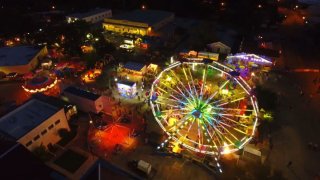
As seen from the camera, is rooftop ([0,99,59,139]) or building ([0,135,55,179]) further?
rooftop ([0,99,59,139])

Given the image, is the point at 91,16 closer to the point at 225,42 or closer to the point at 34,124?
the point at 225,42

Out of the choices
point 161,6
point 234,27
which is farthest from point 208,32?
point 161,6

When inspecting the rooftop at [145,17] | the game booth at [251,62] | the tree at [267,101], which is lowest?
the tree at [267,101]

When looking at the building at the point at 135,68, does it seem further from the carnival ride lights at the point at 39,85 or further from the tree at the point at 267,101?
the tree at the point at 267,101

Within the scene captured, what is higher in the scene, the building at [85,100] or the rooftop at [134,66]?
the rooftop at [134,66]

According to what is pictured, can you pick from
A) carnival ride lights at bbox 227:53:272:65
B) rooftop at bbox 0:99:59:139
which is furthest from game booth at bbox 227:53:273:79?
rooftop at bbox 0:99:59:139

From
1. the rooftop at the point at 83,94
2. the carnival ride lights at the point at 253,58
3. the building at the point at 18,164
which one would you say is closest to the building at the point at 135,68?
the rooftop at the point at 83,94

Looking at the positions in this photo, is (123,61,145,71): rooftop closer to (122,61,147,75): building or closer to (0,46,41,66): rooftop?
A: (122,61,147,75): building
